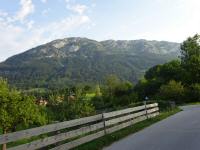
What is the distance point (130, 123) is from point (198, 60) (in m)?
66.1

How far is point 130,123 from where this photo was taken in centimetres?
1786

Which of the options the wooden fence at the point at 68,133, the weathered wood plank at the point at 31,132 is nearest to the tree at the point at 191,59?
the wooden fence at the point at 68,133

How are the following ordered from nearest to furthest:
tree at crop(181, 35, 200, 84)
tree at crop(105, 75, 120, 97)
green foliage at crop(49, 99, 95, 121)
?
green foliage at crop(49, 99, 95, 121), tree at crop(181, 35, 200, 84), tree at crop(105, 75, 120, 97)

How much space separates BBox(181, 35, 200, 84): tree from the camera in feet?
263

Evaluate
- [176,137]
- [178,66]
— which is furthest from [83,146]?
[178,66]

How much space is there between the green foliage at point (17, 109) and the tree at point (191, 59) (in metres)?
44.3

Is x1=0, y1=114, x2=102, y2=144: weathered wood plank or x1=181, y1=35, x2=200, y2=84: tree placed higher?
x1=181, y1=35, x2=200, y2=84: tree

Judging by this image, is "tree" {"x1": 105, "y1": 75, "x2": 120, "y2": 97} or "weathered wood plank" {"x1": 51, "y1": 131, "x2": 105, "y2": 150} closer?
"weathered wood plank" {"x1": 51, "y1": 131, "x2": 105, "y2": 150}

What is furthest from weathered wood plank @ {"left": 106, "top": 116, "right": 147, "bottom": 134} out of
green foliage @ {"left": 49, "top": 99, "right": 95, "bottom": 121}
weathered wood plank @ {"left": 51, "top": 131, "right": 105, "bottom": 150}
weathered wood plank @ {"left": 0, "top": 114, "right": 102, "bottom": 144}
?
green foliage @ {"left": 49, "top": 99, "right": 95, "bottom": 121}

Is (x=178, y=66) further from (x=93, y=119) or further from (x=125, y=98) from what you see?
(x=93, y=119)

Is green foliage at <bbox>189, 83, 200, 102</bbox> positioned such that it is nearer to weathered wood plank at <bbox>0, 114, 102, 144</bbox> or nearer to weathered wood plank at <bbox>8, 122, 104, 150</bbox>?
weathered wood plank at <bbox>8, 122, 104, 150</bbox>

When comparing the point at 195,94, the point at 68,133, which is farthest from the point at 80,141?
the point at 195,94

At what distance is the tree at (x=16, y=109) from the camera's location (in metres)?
41.8

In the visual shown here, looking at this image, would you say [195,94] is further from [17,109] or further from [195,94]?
[17,109]
